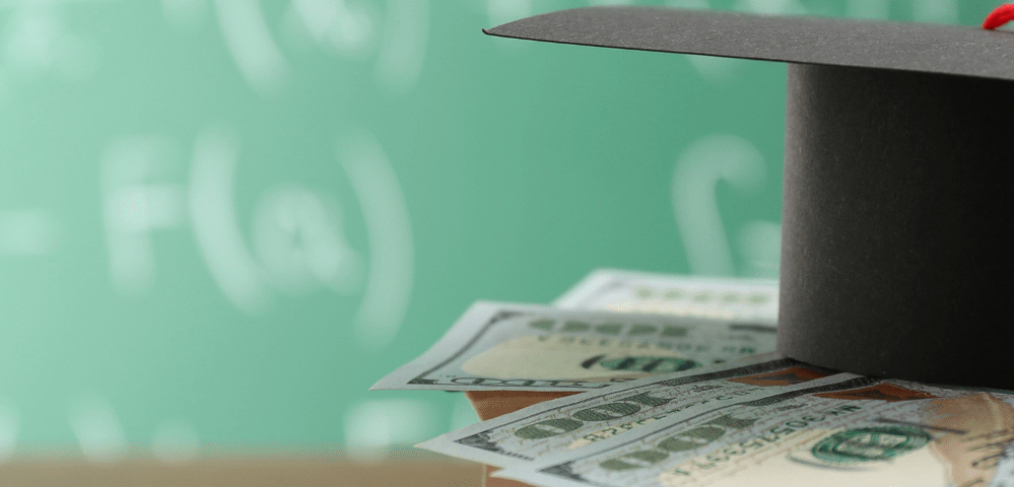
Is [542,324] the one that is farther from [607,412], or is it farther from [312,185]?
[312,185]

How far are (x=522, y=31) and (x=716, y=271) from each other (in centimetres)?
88

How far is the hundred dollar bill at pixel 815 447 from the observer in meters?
0.28

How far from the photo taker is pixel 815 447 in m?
0.31

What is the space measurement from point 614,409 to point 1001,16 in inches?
10.1

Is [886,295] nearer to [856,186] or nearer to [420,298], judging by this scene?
[856,186]

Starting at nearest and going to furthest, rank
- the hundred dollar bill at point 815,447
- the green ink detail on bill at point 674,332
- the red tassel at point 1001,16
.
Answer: the hundred dollar bill at point 815,447, the red tassel at point 1001,16, the green ink detail on bill at point 674,332

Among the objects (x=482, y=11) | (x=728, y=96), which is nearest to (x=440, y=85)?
(x=482, y=11)

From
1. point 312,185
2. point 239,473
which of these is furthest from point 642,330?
point 239,473

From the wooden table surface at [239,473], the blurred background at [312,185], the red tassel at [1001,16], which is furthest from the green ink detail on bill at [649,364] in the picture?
the wooden table surface at [239,473]

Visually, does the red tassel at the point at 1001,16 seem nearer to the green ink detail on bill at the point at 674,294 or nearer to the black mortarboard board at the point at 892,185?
the black mortarboard board at the point at 892,185

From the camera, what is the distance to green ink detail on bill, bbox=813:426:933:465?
0.30 metres

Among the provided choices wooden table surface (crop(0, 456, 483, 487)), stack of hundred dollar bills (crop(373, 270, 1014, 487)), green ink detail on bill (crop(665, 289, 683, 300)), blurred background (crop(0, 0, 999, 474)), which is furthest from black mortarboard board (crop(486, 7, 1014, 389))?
wooden table surface (crop(0, 456, 483, 487))

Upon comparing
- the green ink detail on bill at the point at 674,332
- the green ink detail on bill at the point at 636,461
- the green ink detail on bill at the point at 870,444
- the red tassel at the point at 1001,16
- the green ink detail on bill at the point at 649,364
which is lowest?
the green ink detail on bill at the point at 636,461

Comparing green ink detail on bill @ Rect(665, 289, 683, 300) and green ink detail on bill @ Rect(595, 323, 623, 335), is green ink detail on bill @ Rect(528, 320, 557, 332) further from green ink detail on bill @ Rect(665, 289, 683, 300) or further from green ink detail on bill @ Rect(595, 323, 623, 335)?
green ink detail on bill @ Rect(665, 289, 683, 300)
